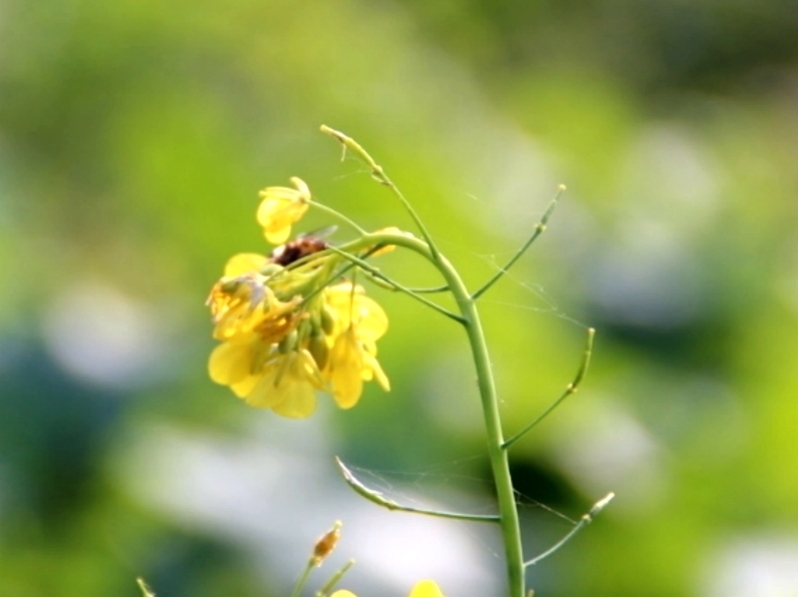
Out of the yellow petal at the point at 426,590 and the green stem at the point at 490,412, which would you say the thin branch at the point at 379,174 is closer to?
the green stem at the point at 490,412

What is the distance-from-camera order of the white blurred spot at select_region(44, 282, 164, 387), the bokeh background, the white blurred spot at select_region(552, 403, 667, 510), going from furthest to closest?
1. the white blurred spot at select_region(44, 282, 164, 387)
2. the white blurred spot at select_region(552, 403, 667, 510)
3. the bokeh background

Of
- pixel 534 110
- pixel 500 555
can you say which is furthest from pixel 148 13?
pixel 500 555

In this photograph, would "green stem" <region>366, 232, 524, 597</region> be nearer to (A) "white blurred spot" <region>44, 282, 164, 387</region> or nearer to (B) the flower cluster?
(B) the flower cluster

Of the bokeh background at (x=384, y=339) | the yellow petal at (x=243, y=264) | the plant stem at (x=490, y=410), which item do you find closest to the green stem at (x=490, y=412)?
the plant stem at (x=490, y=410)

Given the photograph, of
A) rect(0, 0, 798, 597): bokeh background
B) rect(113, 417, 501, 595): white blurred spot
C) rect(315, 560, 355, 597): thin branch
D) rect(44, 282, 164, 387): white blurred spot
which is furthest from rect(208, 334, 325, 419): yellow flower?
rect(44, 282, 164, 387): white blurred spot

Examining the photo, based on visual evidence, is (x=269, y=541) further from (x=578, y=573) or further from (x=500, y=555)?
(x=578, y=573)

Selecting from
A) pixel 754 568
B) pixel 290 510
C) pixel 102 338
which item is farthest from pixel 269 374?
pixel 102 338
